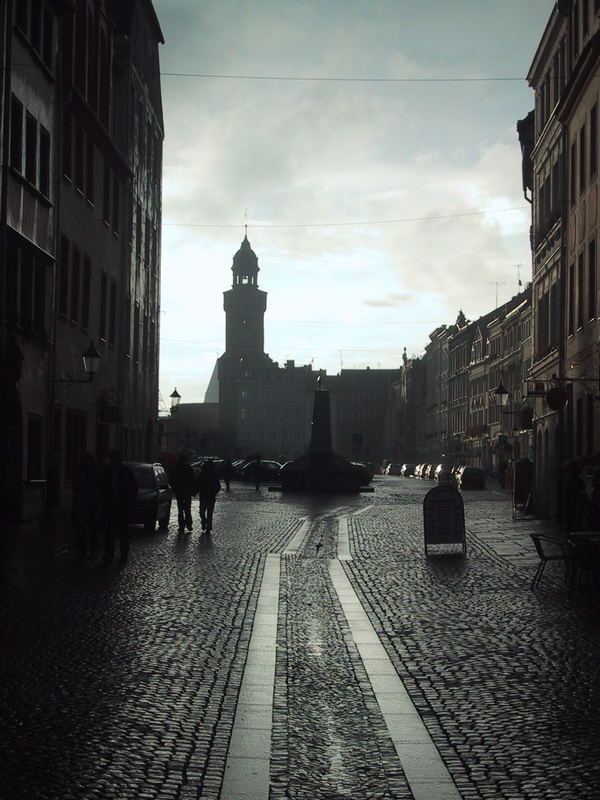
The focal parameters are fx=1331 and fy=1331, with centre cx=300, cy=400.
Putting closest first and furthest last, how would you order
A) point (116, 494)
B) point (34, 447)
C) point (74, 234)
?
point (116, 494)
point (34, 447)
point (74, 234)

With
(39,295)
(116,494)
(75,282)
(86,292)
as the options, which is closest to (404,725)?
(116,494)

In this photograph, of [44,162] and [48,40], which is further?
[48,40]

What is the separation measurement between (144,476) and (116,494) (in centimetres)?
903

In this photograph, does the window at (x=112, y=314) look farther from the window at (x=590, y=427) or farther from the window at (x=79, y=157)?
the window at (x=590, y=427)

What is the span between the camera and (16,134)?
98.0ft

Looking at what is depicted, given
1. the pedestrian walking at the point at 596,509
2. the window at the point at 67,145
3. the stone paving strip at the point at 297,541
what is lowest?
the stone paving strip at the point at 297,541

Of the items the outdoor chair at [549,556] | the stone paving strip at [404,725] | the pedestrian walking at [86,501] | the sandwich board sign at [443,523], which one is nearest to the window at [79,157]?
the pedestrian walking at [86,501]

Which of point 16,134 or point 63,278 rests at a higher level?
point 16,134

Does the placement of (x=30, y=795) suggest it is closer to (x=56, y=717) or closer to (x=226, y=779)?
(x=226, y=779)

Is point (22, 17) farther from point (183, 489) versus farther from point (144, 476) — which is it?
point (183, 489)

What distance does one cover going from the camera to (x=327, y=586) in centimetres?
1641

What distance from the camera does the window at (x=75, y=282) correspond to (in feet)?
124

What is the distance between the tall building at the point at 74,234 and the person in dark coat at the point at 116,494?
6.15 meters

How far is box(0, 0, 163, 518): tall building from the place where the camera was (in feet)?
97.1
